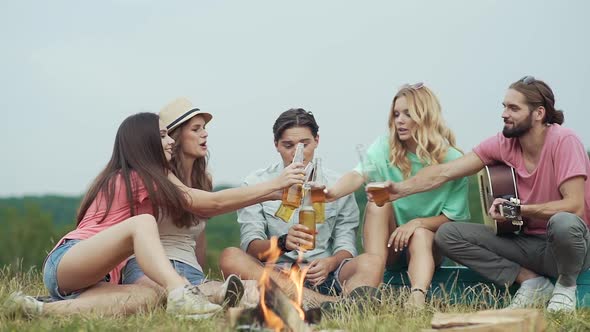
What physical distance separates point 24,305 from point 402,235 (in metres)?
2.72

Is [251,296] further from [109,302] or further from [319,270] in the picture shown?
[319,270]

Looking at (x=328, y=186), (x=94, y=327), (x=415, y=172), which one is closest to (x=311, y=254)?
(x=328, y=186)

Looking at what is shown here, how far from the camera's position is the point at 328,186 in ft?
21.1

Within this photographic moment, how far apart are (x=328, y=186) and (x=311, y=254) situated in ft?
1.78

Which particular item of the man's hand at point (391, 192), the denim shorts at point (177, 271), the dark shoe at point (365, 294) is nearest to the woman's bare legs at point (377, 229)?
the man's hand at point (391, 192)

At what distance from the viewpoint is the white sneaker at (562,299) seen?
5.81 metres

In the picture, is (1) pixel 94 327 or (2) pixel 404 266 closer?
(1) pixel 94 327

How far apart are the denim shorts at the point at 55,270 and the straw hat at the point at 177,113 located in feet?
4.08

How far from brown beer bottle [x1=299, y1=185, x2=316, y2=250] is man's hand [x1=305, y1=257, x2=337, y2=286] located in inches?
11.2

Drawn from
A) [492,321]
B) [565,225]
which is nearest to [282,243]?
[565,225]

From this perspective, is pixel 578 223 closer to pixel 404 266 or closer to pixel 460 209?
pixel 460 209

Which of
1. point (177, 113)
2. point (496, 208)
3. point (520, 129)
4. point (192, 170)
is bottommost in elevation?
point (496, 208)

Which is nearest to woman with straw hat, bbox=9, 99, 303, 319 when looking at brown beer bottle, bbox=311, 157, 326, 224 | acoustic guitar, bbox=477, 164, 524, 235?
brown beer bottle, bbox=311, 157, 326, 224

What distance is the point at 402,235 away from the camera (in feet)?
20.2
